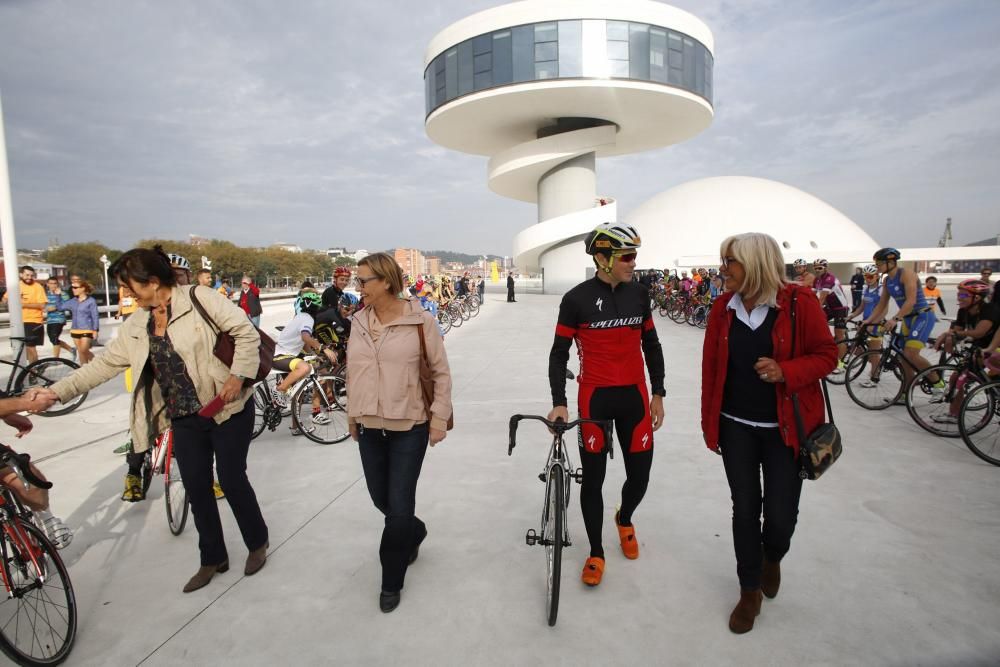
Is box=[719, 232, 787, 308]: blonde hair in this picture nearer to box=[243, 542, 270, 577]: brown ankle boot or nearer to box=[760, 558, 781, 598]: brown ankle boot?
box=[760, 558, 781, 598]: brown ankle boot

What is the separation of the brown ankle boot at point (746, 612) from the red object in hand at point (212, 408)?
2.76m

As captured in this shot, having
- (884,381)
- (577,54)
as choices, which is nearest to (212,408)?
(884,381)

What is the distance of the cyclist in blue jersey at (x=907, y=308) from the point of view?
19.1ft

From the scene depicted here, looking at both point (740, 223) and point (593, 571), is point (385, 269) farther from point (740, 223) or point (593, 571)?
point (740, 223)

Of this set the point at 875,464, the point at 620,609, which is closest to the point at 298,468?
the point at 620,609

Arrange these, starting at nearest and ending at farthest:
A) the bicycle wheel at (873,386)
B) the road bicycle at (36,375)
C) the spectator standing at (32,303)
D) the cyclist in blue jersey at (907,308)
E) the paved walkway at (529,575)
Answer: the paved walkway at (529,575) < the cyclist in blue jersey at (907,308) < the bicycle wheel at (873,386) < the road bicycle at (36,375) < the spectator standing at (32,303)

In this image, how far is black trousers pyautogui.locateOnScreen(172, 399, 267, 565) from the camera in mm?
2848

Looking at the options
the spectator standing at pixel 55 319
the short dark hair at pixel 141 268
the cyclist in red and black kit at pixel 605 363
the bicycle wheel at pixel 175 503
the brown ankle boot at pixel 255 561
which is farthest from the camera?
the spectator standing at pixel 55 319

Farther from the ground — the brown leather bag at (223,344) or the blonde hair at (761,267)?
the blonde hair at (761,267)

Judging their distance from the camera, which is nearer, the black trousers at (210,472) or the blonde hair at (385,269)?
the blonde hair at (385,269)

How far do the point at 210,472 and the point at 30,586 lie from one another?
85 cm

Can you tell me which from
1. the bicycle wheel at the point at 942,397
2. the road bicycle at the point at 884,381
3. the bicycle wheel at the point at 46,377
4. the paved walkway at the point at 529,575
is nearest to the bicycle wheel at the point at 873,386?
the road bicycle at the point at 884,381

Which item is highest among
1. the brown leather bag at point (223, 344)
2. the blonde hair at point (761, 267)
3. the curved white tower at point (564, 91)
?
the curved white tower at point (564, 91)

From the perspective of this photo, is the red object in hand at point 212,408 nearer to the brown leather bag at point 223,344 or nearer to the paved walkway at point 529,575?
the brown leather bag at point 223,344
